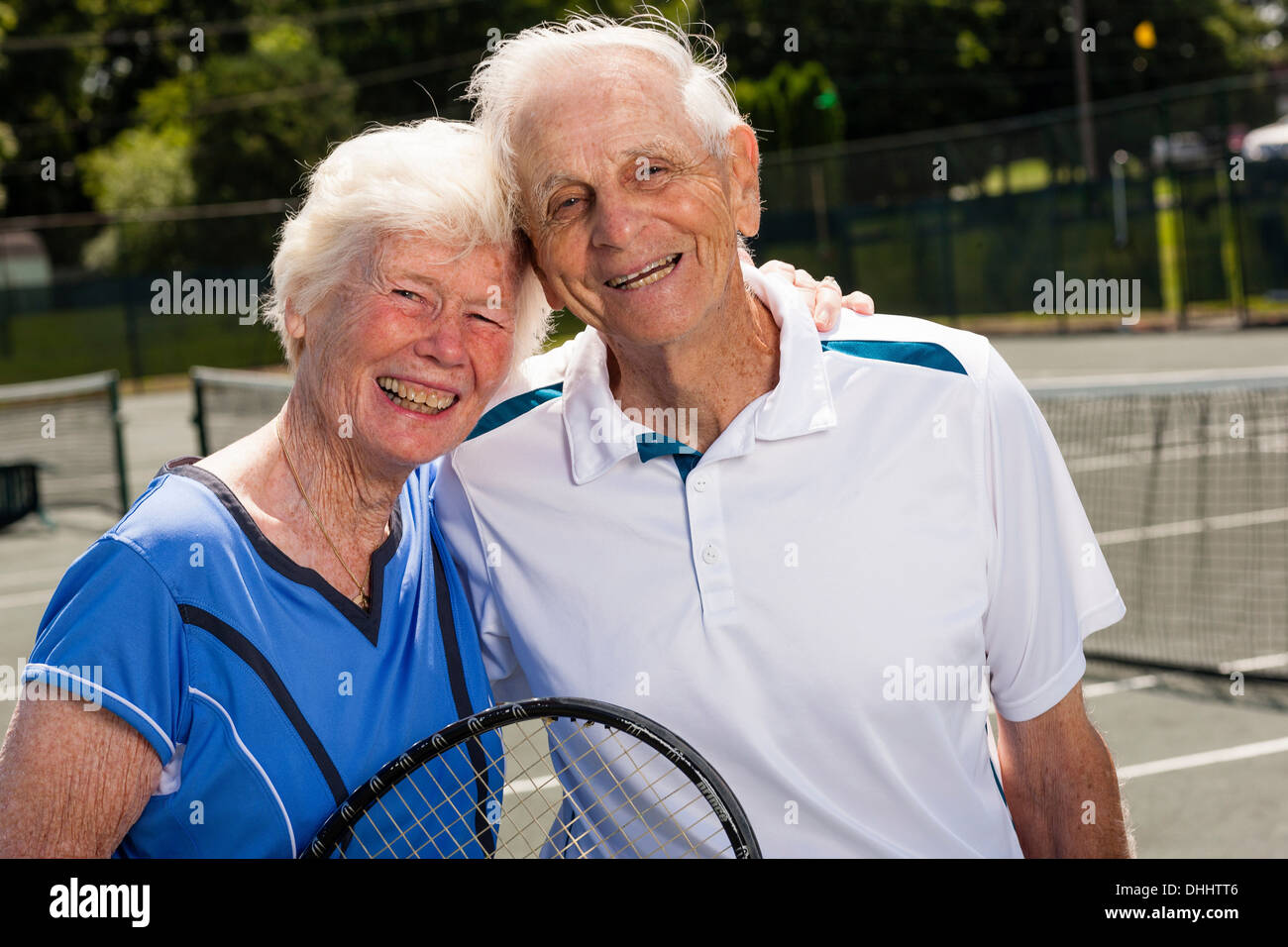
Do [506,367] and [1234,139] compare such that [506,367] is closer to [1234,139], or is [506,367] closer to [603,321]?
[603,321]

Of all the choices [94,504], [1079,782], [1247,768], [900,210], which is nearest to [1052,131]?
[900,210]

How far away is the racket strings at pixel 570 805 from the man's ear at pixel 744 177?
3.25 ft

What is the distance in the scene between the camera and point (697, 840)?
2271 millimetres

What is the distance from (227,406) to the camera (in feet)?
32.1

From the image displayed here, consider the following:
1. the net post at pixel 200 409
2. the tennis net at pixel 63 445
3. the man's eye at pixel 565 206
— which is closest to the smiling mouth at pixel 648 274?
the man's eye at pixel 565 206

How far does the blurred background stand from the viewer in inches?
301

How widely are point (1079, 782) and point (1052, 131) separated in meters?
23.1

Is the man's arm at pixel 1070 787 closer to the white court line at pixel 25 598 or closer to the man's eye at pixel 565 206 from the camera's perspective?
the man's eye at pixel 565 206

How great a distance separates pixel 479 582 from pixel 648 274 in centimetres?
67

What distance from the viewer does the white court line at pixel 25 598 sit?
32.7ft

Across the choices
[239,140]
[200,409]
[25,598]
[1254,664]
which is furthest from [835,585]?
[239,140]

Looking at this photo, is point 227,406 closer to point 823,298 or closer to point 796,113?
point 823,298

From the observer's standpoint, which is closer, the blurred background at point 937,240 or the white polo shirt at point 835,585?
the white polo shirt at point 835,585
